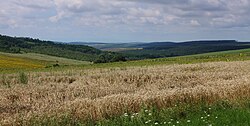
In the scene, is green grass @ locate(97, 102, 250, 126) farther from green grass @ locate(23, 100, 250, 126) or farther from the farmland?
the farmland

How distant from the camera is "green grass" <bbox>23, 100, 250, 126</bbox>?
1084 cm

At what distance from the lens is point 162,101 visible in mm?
13383

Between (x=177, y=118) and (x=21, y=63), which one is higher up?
(x=177, y=118)

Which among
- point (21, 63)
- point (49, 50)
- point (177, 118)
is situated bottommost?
point (49, 50)

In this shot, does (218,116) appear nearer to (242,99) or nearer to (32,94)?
(242,99)

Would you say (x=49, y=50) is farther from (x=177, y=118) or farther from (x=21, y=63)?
(x=177, y=118)

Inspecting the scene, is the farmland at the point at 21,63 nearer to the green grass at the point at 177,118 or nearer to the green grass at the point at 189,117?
the green grass at the point at 177,118

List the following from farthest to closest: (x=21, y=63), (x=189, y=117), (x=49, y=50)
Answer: (x=49, y=50) < (x=21, y=63) < (x=189, y=117)

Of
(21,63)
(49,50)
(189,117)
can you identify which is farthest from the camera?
→ (49,50)

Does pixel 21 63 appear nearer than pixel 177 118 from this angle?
No

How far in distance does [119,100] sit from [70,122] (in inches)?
85.2

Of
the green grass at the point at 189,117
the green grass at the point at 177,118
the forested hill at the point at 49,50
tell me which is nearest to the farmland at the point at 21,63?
the forested hill at the point at 49,50

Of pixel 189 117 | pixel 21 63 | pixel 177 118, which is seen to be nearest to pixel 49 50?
pixel 21 63

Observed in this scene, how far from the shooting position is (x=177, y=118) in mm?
11859
